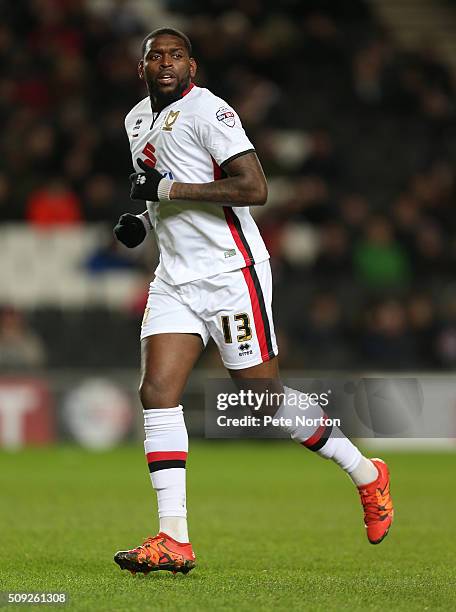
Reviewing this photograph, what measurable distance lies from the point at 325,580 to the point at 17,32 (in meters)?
14.3

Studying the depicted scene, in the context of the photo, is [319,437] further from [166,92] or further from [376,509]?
[166,92]

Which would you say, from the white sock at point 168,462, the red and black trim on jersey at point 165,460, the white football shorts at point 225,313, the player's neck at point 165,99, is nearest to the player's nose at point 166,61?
the player's neck at point 165,99

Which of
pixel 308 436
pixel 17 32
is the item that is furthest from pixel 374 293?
pixel 308 436

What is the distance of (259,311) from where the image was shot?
5812 mm

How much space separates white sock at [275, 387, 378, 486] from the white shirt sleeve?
108 cm

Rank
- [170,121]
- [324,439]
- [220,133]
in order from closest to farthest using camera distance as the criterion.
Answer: [220,133] < [170,121] < [324,439]

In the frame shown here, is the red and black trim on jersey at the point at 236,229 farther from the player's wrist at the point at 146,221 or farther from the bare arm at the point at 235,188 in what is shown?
the player's wrist at the point at 146,221

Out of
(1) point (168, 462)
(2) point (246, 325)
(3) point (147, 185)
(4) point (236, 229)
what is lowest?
(1) point (168, 462)

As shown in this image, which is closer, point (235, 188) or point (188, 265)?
point (235, 188)

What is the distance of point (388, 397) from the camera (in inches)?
225

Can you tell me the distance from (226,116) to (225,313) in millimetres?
859

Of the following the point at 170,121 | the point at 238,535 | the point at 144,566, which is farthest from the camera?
the point at 238,535

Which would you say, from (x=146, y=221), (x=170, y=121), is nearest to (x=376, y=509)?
(x=146, y=221)

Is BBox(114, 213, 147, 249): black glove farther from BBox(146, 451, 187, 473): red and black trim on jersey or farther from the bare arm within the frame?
BBox(146, 451, 187, 473): red and black trim on jersey
